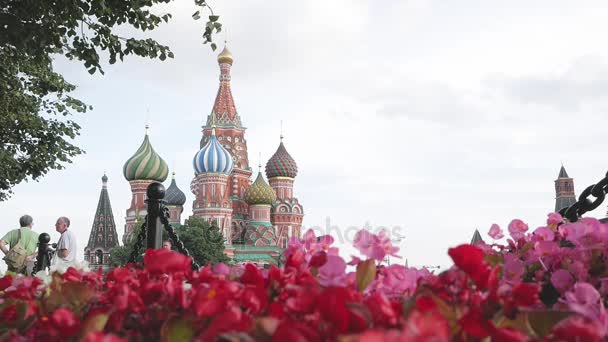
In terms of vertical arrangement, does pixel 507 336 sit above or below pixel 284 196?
below

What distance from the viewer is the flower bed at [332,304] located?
1.07m

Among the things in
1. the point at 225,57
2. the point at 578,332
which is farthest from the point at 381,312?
the point at 225,57

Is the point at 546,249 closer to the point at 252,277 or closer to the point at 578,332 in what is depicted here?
the point at 252,277

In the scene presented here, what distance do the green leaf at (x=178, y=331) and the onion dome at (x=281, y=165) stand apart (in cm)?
5035

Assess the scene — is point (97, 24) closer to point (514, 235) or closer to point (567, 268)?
point (514, 235)

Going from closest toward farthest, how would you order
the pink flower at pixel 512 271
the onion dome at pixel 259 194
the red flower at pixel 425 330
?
the red flower at pixel 425 330, the pink flower at pixel 512 271, the onion dome at pixel 259 194

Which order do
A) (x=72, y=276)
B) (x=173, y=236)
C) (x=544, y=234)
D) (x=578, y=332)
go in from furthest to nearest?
(x=173, y=236), (x=544, y=234), (x=72, y=276), (x=578, y=332)

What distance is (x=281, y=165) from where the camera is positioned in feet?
170

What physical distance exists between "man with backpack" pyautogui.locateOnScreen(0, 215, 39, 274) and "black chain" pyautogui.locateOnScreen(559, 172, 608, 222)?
8.82 meters

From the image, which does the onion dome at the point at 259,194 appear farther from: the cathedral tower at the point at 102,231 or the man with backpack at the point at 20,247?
the man with backpack at the point at 20,247

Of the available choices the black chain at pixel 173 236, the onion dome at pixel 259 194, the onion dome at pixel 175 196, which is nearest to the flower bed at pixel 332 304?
the black chain at pixel 173 236

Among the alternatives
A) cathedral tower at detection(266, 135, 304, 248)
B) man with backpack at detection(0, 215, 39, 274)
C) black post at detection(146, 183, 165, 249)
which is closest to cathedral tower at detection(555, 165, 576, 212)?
cathedral tower at detection(266, 135, 304, 248)

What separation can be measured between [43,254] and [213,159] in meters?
37.8

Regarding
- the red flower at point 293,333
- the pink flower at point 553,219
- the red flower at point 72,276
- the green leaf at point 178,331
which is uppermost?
the pink flower at point 553,219
